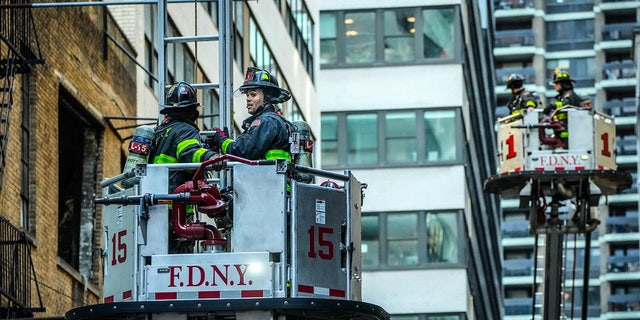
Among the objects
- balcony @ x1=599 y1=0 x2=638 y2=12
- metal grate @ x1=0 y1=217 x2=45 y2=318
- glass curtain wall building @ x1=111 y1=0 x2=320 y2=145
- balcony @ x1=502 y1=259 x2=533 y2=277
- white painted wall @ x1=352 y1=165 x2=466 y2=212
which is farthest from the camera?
balcony @ x1=599 y1=0 x2=638 y2=12

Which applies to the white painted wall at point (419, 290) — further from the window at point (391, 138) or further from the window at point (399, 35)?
the window at point (399, 35)

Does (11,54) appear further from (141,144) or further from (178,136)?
(178,136)

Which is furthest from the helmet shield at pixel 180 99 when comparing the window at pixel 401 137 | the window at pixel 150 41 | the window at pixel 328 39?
the window at pixel 328 39

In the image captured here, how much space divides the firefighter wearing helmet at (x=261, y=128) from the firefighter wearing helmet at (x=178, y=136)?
274 mm

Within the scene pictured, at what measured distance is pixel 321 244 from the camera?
54.1ft

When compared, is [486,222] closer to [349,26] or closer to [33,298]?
[349,26]

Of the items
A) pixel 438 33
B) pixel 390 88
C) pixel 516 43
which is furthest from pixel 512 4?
pixel 390 88

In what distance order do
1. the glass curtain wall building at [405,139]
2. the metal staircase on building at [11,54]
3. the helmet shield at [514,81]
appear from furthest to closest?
the glass curtain wall building at [405,139]
the helmet shield at [514,81]
the metal staircase on building at [11,54]

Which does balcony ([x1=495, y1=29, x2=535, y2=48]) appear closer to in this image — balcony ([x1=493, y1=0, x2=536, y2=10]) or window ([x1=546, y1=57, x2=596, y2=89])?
balcony ([x1=493, y1=0, x2=536, y2=10])

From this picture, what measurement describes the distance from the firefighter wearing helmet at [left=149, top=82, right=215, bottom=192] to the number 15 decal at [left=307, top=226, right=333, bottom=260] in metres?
1.14

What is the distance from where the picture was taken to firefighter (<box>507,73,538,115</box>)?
125 ft

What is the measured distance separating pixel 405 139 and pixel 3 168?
30777 mm

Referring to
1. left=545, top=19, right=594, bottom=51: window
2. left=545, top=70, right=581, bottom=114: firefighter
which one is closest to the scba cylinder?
left=545, top=70, right=581, bottom=114: firefighter

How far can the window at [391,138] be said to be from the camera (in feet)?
180
